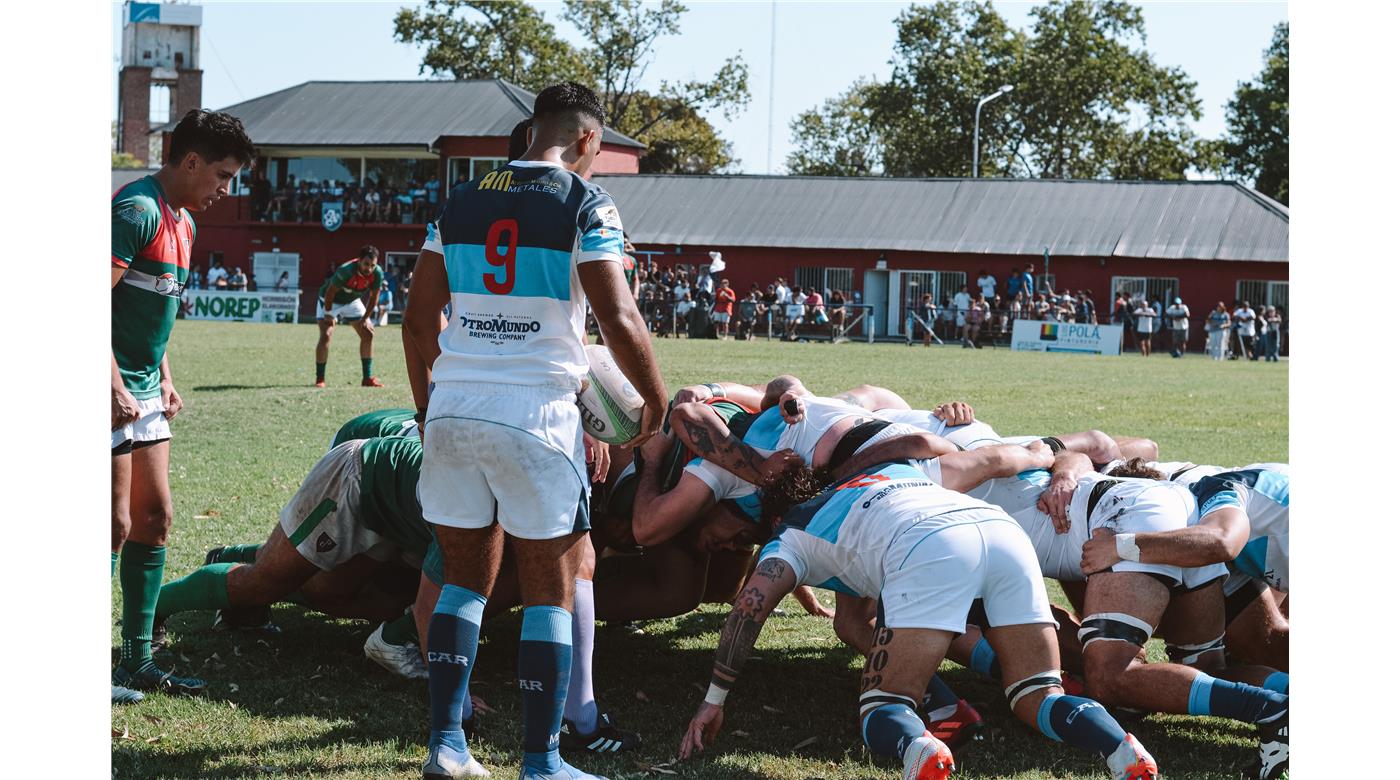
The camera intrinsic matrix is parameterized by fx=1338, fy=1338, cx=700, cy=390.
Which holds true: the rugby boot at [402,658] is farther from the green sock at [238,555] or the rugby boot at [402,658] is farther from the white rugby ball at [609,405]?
the white rugby ball at [609,405]

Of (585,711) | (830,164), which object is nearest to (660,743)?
(585,711)

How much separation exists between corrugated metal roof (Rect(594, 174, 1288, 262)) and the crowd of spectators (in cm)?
725

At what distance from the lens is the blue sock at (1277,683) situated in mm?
4609

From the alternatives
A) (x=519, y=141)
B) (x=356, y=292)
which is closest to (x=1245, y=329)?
(x=356, y=292)

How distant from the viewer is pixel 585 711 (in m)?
4.56

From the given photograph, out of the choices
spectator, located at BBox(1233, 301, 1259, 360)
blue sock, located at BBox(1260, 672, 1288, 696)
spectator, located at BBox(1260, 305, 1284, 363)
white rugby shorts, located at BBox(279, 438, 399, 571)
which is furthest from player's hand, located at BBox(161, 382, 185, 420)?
spectator, located at BBox(1233, 301, 1259, 360)

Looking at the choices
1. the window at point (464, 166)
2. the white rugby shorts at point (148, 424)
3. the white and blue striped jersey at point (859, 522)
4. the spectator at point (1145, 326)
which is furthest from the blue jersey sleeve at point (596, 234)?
the window at point (464, 166)

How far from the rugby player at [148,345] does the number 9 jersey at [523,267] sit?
54.3 inches

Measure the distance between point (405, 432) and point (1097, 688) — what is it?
10.4ft

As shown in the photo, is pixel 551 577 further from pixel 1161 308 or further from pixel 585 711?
pixel 1161 308

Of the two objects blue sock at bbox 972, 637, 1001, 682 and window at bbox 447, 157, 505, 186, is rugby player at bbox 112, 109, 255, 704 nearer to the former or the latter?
blue sock at bbox 972, 637, 1001, 682

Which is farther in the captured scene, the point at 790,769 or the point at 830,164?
the point at 830,164

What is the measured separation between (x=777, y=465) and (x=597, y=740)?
1290 mm

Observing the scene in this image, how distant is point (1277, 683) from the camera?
4648mm
